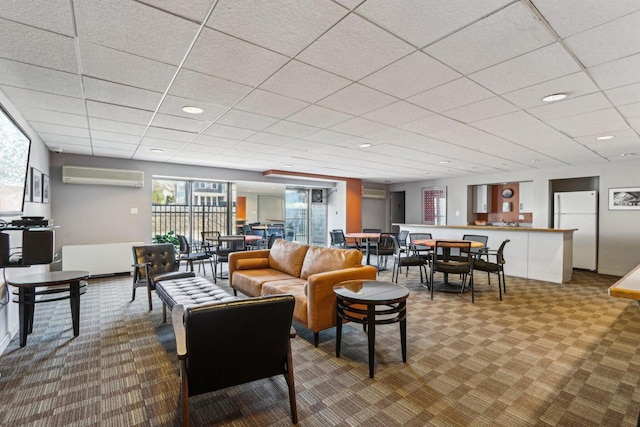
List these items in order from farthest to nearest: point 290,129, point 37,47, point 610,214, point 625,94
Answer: point 610,214 → point 290,129 → point 625,94 → point 37,47

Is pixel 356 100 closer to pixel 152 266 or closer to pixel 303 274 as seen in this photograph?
pixel 303 274

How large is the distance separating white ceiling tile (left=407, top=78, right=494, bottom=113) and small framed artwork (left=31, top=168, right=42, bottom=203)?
16.4ft

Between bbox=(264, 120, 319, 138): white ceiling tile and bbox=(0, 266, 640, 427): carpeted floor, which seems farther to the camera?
bbox=(264, 120, 319, 138): white ceiling tile

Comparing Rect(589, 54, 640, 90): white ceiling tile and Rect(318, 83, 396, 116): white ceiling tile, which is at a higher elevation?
Rect(318, 83, 396, 116): white ceiling tile

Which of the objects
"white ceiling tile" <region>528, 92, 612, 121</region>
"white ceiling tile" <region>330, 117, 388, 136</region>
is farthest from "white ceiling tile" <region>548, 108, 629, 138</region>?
"white ceiling tile" <region>330, 117, 388, 136</region>

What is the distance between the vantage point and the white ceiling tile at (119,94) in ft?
9.08

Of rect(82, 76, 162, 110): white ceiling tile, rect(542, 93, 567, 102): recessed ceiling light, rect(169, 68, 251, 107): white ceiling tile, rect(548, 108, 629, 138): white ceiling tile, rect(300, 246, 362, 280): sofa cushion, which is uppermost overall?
rect(169, 68, 251, 107): white ceiling tile

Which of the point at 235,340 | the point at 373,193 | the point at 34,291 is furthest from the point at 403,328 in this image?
the point at 373,193

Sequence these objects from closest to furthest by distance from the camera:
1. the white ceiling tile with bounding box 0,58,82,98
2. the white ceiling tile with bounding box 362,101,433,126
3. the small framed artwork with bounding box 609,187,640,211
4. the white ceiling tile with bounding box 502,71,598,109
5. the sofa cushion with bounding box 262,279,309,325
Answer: the white ceiling tile with bounding box 0,58,82,98 → the white ceiling tile with bounding box 502,71,598,109 → the sofa cushion with bounding box 262,279,309,325 → the white ceiling tile with bounding box 362,101,433,126 → the small framed artwork with bounding box 609,187,640,211

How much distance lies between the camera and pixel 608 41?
6.59ft

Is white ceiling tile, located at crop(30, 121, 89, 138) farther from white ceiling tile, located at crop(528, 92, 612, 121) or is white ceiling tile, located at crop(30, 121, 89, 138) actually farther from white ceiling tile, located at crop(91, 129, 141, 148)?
white ceiling tile, located at crop(528, 92, 612, 121)

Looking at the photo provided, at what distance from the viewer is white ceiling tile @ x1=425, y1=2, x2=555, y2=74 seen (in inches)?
70.8

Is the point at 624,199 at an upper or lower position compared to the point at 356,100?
lower

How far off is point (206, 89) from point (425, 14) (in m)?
1.98
